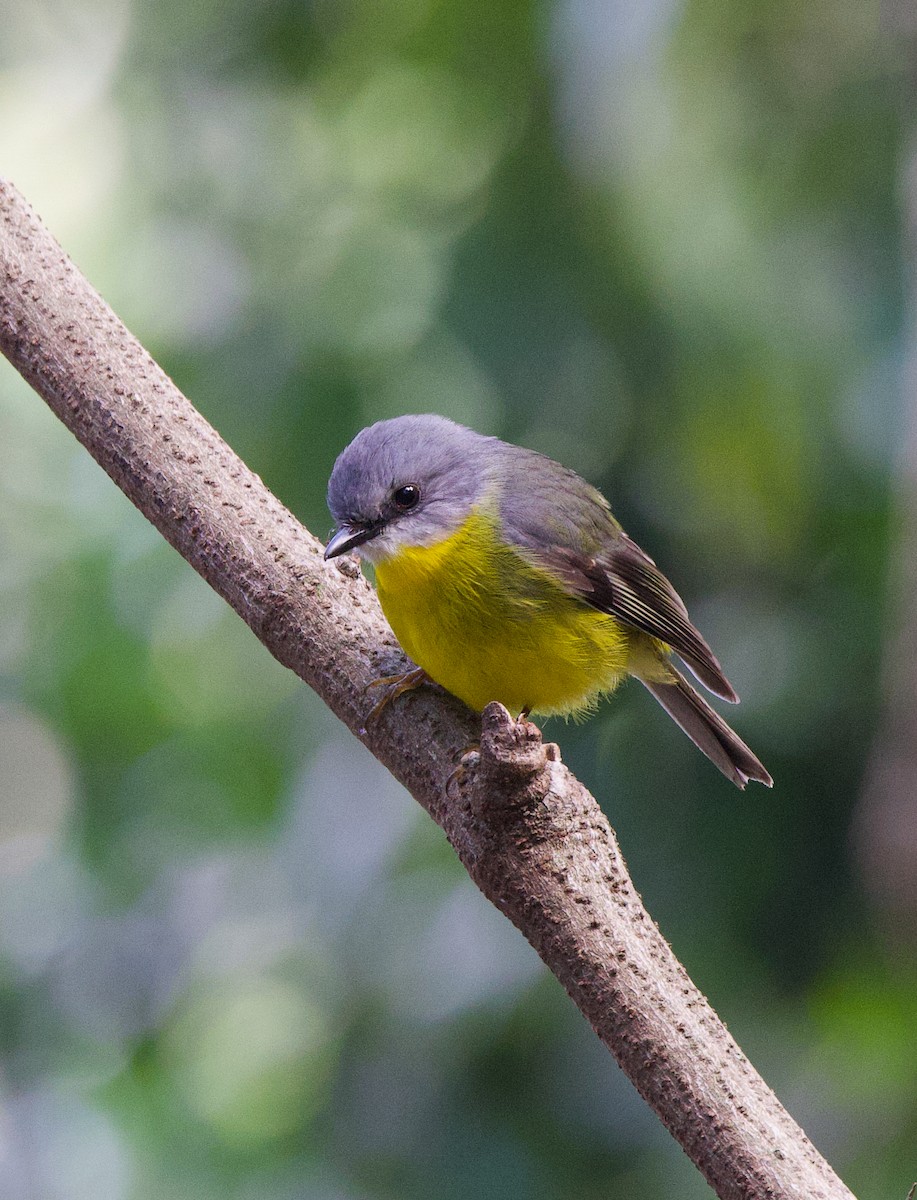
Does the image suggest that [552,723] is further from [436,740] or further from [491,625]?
[436,740]

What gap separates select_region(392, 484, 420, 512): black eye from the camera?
277cm

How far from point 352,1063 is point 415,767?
4.83ft

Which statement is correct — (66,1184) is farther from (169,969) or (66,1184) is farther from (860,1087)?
(860,1087)

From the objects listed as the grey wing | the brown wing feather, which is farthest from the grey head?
the brown wing feather

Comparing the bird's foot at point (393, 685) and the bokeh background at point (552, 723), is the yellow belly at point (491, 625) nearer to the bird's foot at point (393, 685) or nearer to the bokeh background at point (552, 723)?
the bird's foot at point (393, 685)

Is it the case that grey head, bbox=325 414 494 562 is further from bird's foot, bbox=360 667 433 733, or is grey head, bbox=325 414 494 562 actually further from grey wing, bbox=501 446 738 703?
bird's foot, bbox=360 667 433 733

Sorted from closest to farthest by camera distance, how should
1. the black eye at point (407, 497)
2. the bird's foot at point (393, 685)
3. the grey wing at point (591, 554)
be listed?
the bird's foot at point (393, 685) < the black eye at point (407, 497) < the grey wing at point (591, 554)

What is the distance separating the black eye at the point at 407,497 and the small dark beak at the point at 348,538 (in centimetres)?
11

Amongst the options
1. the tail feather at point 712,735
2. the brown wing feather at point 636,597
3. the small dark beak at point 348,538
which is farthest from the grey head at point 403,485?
the tail feather at point 712,735

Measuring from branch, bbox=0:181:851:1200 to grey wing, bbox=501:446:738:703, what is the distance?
50 cm

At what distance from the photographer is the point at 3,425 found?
409cm

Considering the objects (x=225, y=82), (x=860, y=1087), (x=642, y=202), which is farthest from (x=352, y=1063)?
(x=225, y=82)

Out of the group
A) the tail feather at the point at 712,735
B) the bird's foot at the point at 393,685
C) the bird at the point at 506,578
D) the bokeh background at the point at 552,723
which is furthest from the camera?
the bokeh background at the point at 552,723

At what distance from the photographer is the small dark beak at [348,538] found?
250cm
